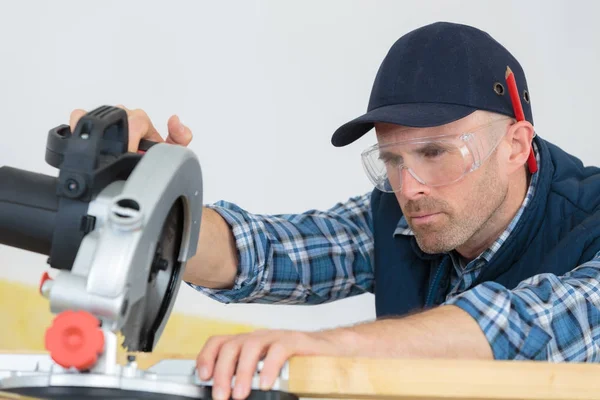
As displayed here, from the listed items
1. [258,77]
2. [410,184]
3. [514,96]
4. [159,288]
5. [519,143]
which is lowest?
[159,288]

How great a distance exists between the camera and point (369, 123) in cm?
223

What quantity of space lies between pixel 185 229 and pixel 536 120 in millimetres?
2351

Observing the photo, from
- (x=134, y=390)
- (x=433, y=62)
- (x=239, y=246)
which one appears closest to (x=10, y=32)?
(x=239, y=246)

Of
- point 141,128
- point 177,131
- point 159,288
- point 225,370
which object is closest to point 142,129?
point 141,128

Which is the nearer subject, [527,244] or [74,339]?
[74,339]

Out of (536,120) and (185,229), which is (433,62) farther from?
(536,120)

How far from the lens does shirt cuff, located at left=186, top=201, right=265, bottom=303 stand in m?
2.18

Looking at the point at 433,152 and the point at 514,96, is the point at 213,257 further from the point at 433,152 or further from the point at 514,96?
the point at 514,96

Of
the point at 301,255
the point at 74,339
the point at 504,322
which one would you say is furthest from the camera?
the point at 301,255

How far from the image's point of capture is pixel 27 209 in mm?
1121

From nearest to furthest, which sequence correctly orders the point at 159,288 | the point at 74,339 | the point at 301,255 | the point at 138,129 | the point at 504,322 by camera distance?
the point at 74,339
the point at 159,288
the point at 504,322
the point at 138,129
the point at 301,255

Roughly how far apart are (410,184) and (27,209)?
1.17 m

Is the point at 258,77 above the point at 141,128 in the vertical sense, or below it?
above

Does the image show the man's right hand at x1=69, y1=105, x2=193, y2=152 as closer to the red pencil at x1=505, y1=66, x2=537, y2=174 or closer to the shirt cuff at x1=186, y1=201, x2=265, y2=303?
the shirt cuff at x1=186, y1=201, x2=265, y2=303
